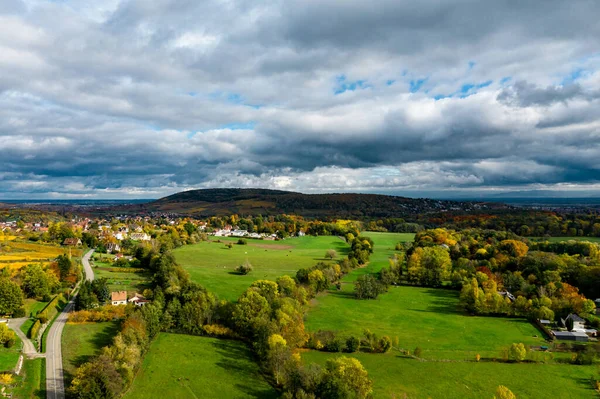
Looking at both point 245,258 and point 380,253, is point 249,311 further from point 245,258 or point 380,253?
point 380,253

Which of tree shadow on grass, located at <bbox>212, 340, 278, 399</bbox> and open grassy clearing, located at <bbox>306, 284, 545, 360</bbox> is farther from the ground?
tree shadow on grass, located at <bbox>212, 340, 278, 399</bbox>

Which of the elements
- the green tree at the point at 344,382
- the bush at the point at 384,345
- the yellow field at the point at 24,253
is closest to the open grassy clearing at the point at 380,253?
the bush at the point at 384,345

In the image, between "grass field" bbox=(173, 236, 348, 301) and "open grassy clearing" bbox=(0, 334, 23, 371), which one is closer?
"open grassy clearing" bbox=(0, 334, 23, 371)

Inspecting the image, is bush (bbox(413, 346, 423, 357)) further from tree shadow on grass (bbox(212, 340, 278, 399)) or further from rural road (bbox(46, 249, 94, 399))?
rural road (bbox(46, 249, 94, 399))

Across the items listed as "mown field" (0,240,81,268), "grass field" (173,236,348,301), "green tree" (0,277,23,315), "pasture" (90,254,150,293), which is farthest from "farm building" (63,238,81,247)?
"green tree" (0,277,23,315)

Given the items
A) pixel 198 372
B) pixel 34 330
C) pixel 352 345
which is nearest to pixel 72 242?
pixel 34 330

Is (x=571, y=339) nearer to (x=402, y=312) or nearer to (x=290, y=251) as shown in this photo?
(x=402, y=312)

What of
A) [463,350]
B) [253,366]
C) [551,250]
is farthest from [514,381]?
[551,250]

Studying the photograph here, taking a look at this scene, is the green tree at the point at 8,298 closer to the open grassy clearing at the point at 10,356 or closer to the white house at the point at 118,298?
the open grassy clearing at the point at 10,356
